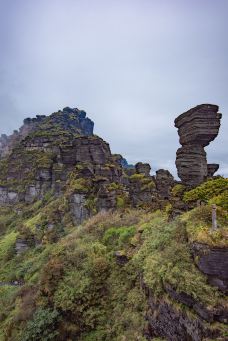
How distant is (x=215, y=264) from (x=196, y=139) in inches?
347

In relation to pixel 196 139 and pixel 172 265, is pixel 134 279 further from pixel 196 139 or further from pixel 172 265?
pixel 196 139

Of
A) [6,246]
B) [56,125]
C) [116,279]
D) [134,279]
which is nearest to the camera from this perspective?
[134,279]

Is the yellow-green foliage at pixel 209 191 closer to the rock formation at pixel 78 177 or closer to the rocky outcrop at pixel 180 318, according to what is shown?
the rocky outcrop at pixel 180 318

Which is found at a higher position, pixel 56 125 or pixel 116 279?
pixel 56 125

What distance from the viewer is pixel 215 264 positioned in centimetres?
1018

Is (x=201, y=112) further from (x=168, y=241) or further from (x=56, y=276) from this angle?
(x=56, y=276)

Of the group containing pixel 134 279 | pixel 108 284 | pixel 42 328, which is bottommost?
pixel 42 328

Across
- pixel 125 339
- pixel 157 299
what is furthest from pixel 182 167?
pixel 125 339

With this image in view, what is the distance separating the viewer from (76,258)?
63.5 ft

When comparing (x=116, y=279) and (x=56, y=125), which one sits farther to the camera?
(x=56, y=125)

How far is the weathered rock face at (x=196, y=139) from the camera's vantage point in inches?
657

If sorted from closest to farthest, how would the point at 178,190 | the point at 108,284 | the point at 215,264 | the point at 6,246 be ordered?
the point at 215,264 → the point at 108,284 → the point at 178,190 → the point at 6,246

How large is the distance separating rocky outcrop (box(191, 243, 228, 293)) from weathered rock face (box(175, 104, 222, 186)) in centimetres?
735

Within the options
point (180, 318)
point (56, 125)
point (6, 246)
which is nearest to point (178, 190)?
point (180, 318)
